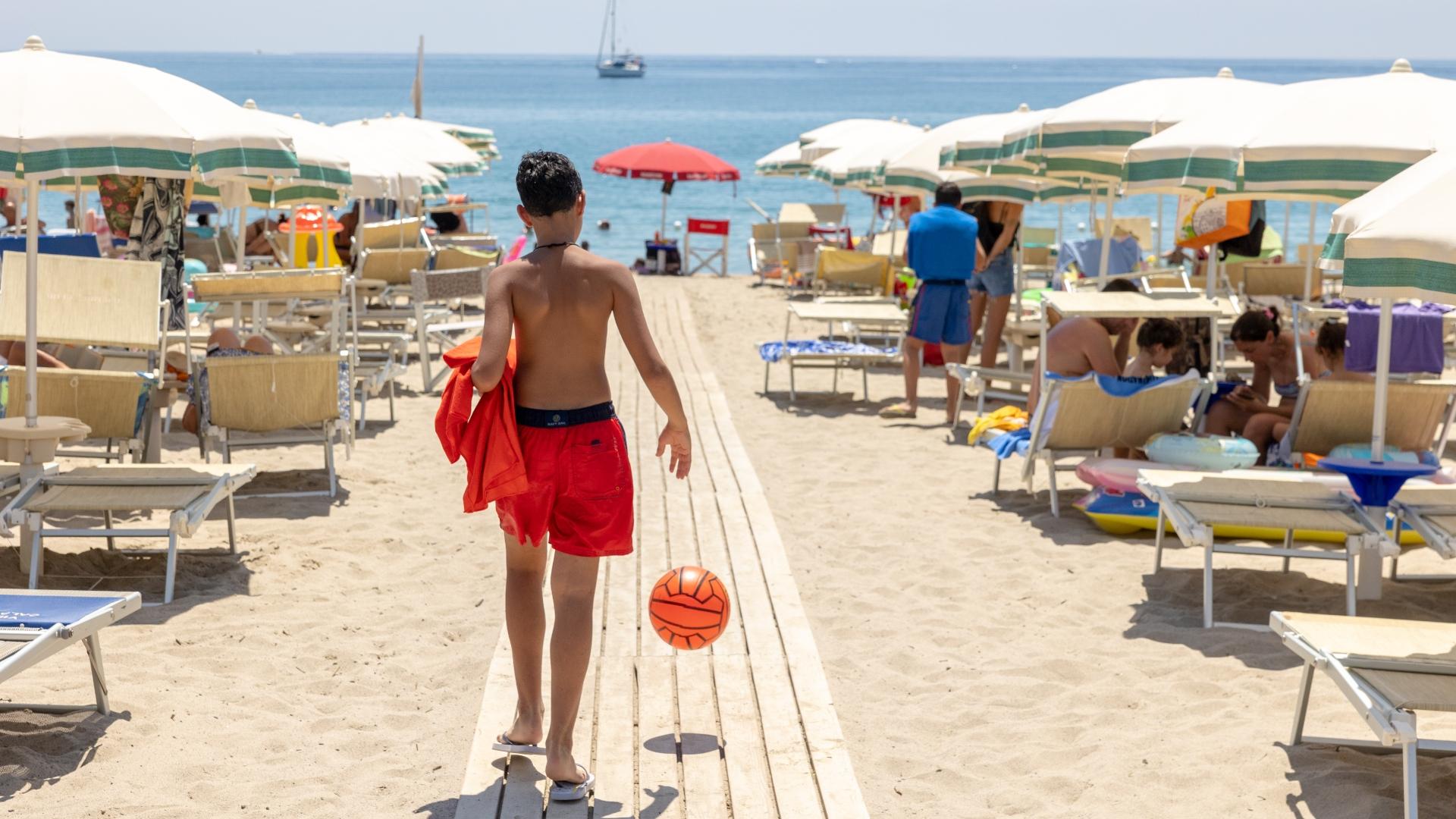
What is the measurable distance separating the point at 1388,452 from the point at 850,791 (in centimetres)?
327

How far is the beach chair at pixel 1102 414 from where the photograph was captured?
657cm

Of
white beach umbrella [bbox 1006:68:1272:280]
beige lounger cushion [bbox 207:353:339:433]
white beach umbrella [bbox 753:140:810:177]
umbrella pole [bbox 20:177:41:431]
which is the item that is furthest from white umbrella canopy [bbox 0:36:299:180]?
white beach umbrella [bbox 753:140:810:177]

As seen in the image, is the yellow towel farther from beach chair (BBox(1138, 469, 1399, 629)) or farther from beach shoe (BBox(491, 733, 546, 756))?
beach shoe (BBox(491, 733, 546, 756))

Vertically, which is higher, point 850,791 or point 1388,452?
point 1388,452

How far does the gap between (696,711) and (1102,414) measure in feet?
10.3

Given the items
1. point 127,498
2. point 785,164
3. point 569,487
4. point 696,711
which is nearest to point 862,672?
point 696,711

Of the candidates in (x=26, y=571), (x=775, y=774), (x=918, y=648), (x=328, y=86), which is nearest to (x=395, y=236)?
(x=26, y=571)

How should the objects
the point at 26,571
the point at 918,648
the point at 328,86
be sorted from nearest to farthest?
1. the point at 918,648
2. the point at 26,571
3. the point at 328,86

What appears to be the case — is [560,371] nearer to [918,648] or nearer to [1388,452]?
[918,648]

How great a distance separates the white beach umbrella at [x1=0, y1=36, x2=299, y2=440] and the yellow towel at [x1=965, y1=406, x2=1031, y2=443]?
3.86 metres

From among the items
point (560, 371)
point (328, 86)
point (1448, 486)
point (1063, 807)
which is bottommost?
point (1063, 807)

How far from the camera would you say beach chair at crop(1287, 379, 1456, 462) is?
613 cm

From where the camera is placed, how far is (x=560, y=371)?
3.33m

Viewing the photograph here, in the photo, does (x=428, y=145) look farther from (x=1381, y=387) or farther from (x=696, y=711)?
(x=696, y=711)
